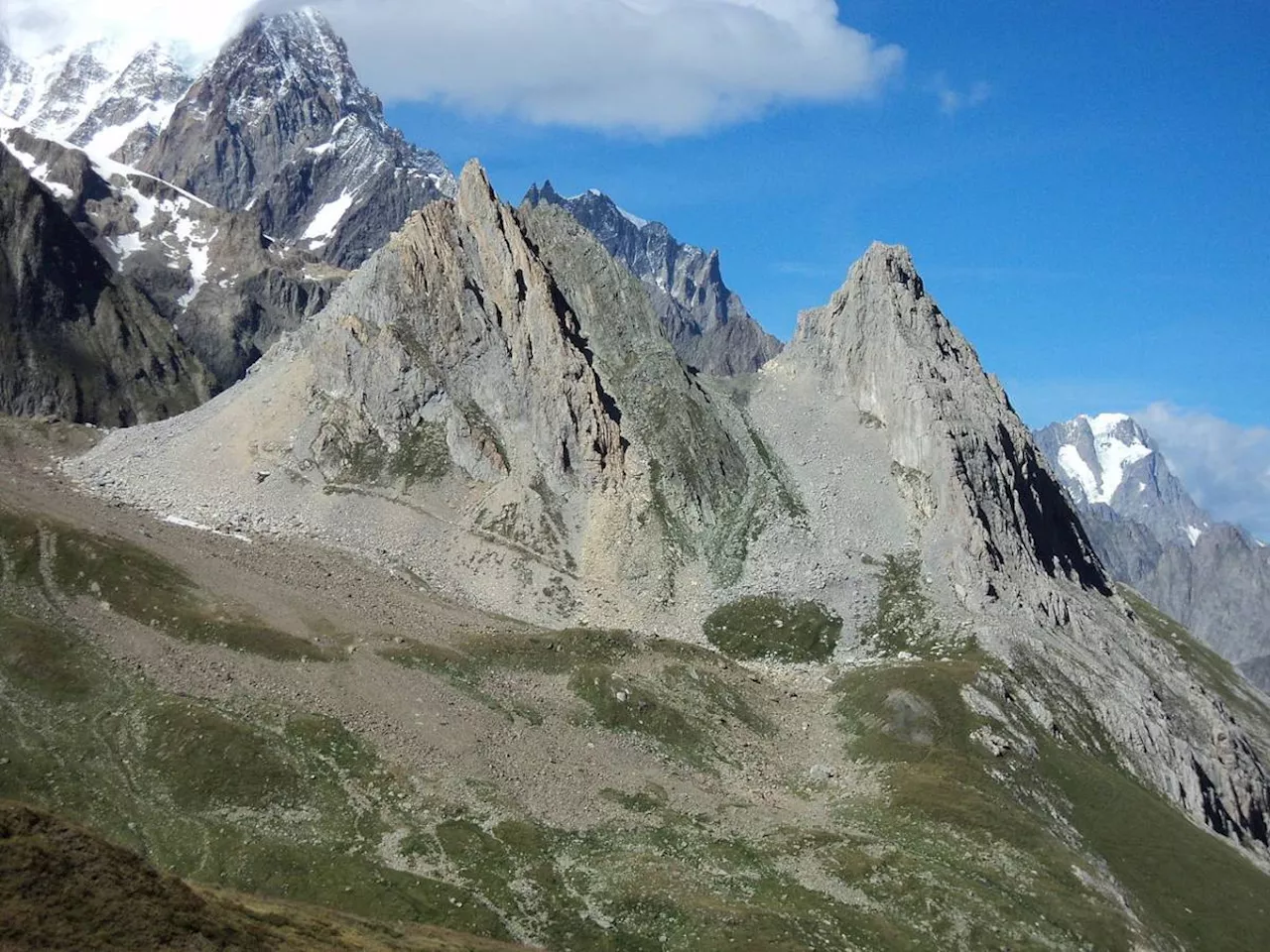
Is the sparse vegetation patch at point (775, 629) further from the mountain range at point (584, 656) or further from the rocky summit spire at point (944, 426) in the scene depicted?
the rocky summit spire at point (944, 426)

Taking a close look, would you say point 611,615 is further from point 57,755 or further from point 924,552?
point 57,755

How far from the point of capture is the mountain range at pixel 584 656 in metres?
69.8

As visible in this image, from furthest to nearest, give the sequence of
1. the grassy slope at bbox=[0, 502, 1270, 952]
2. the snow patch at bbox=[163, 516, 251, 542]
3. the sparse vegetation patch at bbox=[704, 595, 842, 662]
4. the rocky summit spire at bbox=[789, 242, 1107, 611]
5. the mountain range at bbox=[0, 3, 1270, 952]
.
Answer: the rocky summit spire at bbox=[789, 242, 1107, 611]
the snow patch at bbox=[163, 516, 251, 542]
the sparse vegetation patch at bbox=[704, 595, 842, 662]
the mountain range at bbox=[0, 3, 1270, 952]
the grassy slope at bbox=[0, 502, 1270, 952]

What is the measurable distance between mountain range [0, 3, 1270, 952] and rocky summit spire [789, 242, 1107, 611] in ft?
2.64

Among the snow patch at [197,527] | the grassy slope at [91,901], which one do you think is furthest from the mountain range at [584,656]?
the snow patch at [197,527]

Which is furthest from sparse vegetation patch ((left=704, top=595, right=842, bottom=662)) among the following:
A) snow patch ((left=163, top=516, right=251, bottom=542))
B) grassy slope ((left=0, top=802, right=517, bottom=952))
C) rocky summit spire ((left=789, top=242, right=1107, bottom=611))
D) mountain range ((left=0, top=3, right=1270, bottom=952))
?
grassy slope ((left=0, top=802, right=517, bottom=952))

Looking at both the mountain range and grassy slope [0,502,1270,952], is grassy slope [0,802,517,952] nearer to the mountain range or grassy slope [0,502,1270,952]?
the mountain range

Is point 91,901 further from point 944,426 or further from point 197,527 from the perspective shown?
point 944,426

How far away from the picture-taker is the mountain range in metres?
69.8

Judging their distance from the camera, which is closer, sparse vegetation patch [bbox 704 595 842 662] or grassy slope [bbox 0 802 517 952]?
grassy slope [bbox 0 802 517 952]

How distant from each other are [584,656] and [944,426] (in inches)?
2774

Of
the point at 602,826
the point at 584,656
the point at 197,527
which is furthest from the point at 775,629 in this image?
the point at 197,527

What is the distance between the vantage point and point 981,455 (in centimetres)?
15875

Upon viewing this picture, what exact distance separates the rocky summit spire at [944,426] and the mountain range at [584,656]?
804 millimetres
